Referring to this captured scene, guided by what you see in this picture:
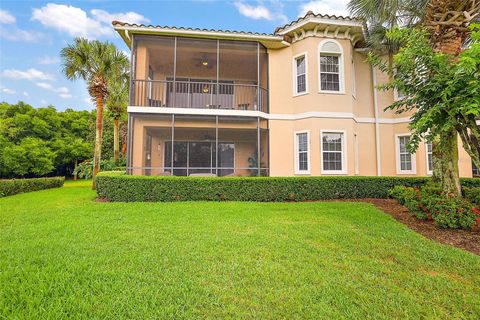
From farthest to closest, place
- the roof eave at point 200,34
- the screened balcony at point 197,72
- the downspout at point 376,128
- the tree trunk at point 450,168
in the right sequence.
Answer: the downspout at point 376,128, the screened balcony at point 197,72, the roof eave at point 200,34, the tree trunk at point 450,168

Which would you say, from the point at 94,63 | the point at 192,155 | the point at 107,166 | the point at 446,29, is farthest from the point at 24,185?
the point at 446,29

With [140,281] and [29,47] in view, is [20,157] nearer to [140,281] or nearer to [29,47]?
[29,47]

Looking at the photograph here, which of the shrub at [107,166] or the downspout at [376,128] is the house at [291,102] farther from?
the shrub at [107,166]

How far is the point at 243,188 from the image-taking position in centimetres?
877

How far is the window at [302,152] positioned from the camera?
35.2ft

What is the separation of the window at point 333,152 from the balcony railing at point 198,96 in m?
3.26

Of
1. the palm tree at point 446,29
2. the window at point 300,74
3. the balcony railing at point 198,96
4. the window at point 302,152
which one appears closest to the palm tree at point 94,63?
the balcony railing at point 198,96

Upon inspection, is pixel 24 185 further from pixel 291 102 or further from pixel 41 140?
pixel 291 102

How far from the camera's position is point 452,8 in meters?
6.58

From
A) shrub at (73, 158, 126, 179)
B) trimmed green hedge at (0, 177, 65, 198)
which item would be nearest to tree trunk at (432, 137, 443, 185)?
shrub at (73, 158, 126, 179)

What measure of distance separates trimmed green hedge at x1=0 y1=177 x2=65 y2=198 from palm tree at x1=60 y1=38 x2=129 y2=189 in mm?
3820

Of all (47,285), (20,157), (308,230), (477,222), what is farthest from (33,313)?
(20,157)

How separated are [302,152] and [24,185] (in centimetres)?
1478

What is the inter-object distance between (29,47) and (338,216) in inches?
738
